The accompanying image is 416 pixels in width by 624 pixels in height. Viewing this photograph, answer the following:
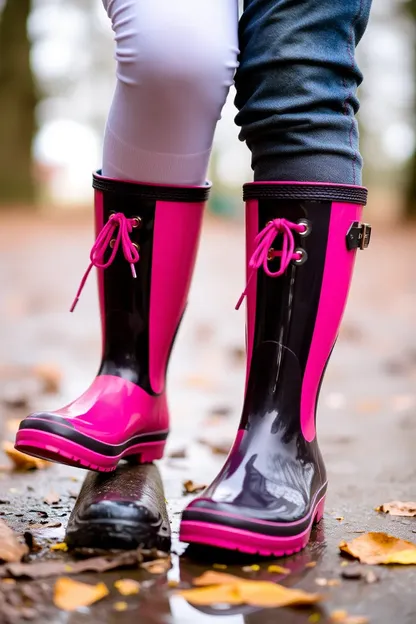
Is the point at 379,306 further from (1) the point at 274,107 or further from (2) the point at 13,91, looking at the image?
(2) the point at 13,91

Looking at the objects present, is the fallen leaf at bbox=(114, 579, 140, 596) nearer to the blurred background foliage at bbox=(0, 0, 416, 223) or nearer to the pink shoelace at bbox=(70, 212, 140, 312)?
the pink shoelace at bbox=(70, 212, 140, 312)

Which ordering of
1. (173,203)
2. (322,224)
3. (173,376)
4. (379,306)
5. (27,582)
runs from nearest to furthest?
(27,582)
(322,224)
(173,203)
(173,376)
(379,306)

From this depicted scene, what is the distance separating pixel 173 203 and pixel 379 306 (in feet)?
11.2

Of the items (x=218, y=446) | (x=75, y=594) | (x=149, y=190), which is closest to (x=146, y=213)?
(x=149, y=190)

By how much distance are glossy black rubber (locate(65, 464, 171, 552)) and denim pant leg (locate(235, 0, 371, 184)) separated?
1.62 ft

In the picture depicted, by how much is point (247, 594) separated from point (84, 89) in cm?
1537

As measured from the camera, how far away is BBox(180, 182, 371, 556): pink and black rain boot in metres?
1.11

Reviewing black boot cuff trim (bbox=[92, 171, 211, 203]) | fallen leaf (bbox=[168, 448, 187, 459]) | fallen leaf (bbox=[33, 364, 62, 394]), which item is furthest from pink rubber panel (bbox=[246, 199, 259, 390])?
fallen leaf (bbox=[33, 364, 62, 394])

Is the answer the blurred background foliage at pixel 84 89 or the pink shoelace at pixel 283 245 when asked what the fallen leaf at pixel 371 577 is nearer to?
the pink shoelace at pixel 283 245

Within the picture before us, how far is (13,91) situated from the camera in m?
10.7

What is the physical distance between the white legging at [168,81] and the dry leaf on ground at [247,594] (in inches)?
24.5

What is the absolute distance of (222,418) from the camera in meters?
2.09

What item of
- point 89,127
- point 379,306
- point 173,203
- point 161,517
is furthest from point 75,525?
point 89,127

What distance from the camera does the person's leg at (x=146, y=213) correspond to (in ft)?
3.64
